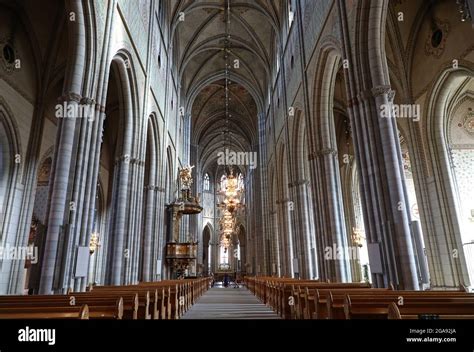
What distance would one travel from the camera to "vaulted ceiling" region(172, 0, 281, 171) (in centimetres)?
1950

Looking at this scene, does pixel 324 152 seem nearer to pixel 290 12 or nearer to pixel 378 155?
pixel 378 155

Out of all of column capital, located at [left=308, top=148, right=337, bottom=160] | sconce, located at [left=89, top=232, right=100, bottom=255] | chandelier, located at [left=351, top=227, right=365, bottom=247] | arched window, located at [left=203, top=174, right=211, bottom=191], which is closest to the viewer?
column capital, located at [left=308, top=148, right=337, bottom=160]

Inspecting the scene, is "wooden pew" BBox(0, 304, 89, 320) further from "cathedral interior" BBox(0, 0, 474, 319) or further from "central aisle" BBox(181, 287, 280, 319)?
"central aisle" BBox(181, 287, 280, 319)

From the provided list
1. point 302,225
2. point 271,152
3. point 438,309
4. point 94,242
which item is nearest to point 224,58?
point 271,152

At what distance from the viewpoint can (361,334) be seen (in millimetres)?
1657

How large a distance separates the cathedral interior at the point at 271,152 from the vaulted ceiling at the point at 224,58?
15cm

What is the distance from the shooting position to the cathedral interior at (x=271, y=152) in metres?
6.55

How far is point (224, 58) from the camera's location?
80.5 feet

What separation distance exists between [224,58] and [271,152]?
891 centimetres

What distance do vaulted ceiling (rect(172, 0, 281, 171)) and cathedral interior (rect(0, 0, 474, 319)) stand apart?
15 centimetres

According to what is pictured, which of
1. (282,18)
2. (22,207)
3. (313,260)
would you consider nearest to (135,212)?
(22,207)

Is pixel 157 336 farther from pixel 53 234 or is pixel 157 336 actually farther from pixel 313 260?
pixel 313 260

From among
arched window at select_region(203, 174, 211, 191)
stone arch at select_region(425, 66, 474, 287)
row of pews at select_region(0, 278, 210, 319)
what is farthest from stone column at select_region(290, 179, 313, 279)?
arched window at select_region(203, 174, 211, 191)

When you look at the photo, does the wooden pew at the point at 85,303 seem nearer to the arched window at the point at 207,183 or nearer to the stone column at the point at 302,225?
the stone column at the point at 302,225
